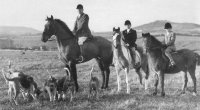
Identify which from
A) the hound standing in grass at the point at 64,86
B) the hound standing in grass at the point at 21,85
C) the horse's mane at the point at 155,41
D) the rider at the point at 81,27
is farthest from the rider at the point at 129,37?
the hound standing in grass at the point at 21,85

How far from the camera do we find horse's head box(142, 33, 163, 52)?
13.9 metres

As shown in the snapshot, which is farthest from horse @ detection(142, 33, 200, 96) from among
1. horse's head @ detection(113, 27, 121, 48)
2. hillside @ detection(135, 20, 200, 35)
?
hillside @ detection(135, 20, 200, 35)

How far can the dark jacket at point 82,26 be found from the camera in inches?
624

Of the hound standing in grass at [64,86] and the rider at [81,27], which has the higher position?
the rider at [81,27]

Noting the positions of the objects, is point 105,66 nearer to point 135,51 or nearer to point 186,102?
point 135,51

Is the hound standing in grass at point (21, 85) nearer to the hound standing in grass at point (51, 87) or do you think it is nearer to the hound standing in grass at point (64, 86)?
the hound standing in grass at point (51, 87)

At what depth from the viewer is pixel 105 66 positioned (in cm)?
1730

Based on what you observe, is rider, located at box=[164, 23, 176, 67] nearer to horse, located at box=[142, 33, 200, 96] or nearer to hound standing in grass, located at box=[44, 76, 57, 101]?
horse, located at box=[142, 33, 200, 96]

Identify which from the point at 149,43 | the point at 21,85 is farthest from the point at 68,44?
the point at 149,43

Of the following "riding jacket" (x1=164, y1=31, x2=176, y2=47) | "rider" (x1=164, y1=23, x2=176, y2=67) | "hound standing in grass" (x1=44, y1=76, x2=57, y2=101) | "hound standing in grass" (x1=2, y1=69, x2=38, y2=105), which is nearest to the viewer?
"hound standing in grass" (x1=2, y1=69, x2=38, y2=105)

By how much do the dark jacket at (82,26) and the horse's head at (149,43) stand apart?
336 cm

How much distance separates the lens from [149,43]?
14031mm

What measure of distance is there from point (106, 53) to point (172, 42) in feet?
12.8

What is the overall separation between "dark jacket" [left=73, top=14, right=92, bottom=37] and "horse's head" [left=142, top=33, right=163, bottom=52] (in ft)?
11.0
